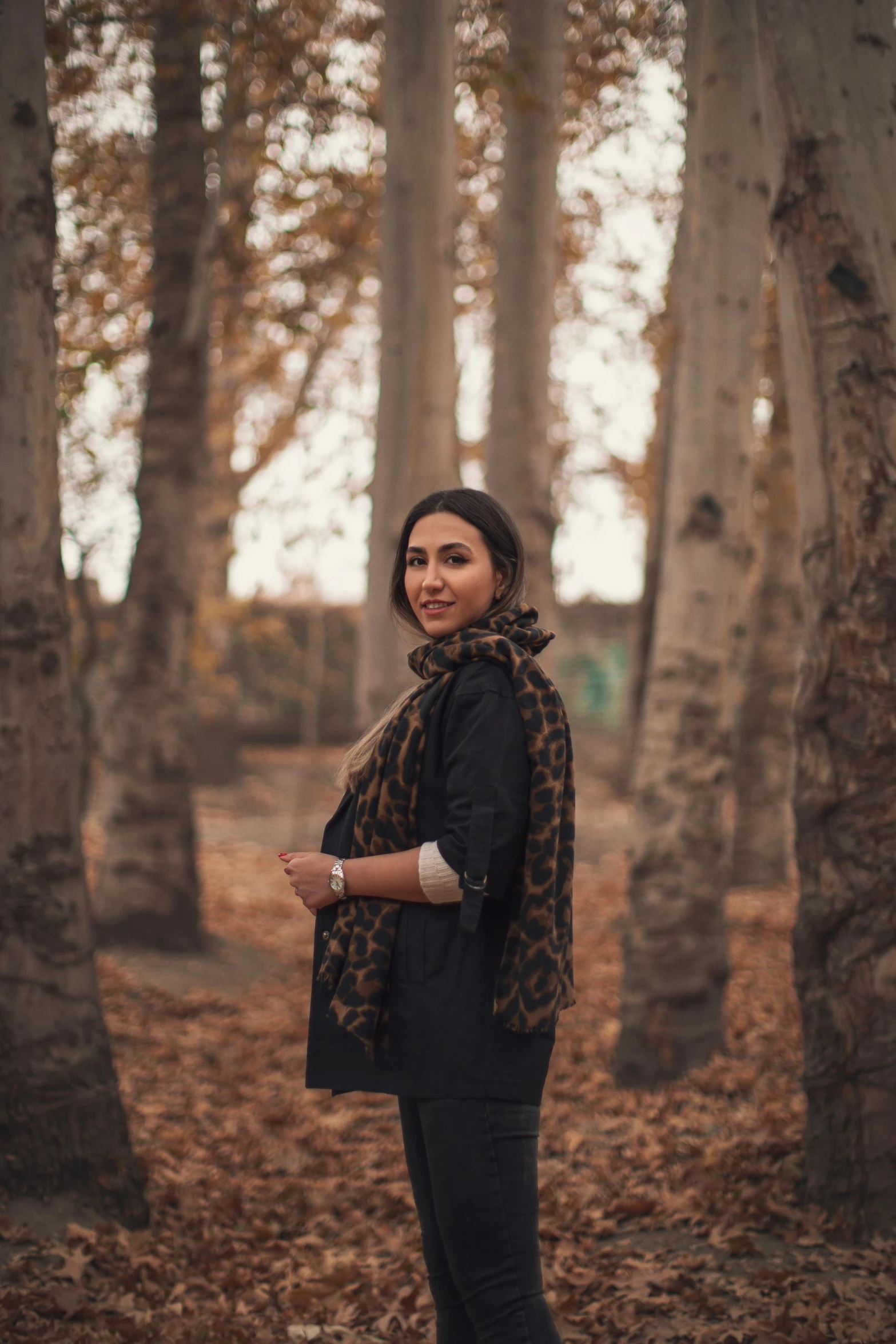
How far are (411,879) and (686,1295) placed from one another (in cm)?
188

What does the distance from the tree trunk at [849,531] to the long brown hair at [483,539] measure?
1381 millimetres

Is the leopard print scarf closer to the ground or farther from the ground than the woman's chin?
closer to the ground

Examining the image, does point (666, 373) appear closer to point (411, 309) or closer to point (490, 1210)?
point (411, 309)

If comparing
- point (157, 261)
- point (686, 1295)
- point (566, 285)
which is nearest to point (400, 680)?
point (686, 1295)

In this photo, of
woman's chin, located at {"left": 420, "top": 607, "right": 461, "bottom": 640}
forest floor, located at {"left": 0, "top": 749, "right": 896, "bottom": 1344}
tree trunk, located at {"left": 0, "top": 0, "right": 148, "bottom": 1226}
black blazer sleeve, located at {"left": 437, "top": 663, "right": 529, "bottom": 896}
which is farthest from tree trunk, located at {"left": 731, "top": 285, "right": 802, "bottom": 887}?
black blazer sleeve, located at {"left": 437, "top": 663, "right": 529, "bottom": 896}

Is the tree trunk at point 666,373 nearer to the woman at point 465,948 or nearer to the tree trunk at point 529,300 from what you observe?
the tree trunk at point 529,300

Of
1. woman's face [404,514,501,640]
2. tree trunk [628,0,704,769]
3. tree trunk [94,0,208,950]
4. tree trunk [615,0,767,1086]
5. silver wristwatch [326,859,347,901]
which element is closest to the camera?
silver wristwatch [326,859,347,901]

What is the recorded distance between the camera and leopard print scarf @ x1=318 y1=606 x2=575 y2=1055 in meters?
2.16

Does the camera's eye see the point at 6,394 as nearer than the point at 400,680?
Yes

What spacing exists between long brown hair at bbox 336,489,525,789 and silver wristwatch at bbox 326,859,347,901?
21 cm

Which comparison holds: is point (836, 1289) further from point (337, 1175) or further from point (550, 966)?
point (337, 1175)

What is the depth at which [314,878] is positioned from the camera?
2287mm

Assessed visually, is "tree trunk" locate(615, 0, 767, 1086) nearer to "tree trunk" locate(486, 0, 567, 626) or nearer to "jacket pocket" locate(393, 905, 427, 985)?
"tree trunk" locate(486, 0, 567, 626)

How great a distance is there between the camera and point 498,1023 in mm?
2166
